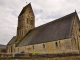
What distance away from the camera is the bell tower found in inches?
1760

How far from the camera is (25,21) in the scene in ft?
148

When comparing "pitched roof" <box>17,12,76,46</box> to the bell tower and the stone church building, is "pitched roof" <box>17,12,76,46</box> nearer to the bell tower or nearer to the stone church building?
the stone church building

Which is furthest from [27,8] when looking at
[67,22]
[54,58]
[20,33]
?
[54,58]

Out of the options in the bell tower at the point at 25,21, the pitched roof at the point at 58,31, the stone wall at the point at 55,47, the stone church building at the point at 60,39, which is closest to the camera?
the stone wall at the point at 55,47

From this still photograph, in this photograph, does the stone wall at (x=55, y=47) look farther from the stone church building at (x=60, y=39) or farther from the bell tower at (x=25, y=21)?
the bell tower at (x=25, y=21)

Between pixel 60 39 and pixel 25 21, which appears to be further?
pixel 25 21

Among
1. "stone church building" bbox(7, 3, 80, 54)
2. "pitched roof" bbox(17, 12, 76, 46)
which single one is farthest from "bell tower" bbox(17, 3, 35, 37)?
"pitched roof" bbox(17, 12, 76, 46)

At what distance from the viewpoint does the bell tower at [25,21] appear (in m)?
44.7

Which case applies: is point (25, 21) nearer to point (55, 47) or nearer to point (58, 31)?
point (58, 31)

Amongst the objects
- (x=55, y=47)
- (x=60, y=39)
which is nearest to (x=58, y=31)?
(x=60, y=39)

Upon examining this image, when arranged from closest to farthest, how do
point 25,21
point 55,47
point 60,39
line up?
point 60,39, point 55,47, point 25,21

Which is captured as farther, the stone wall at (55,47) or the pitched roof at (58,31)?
the pitched roof at (58,31)

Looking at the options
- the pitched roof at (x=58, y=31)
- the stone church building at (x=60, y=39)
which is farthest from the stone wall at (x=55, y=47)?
the pitched roof at (x=58, y=31)

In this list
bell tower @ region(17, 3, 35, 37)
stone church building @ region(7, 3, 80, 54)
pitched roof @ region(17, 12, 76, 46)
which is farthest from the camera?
bell tower @ region(17, 3, 35, 37)
